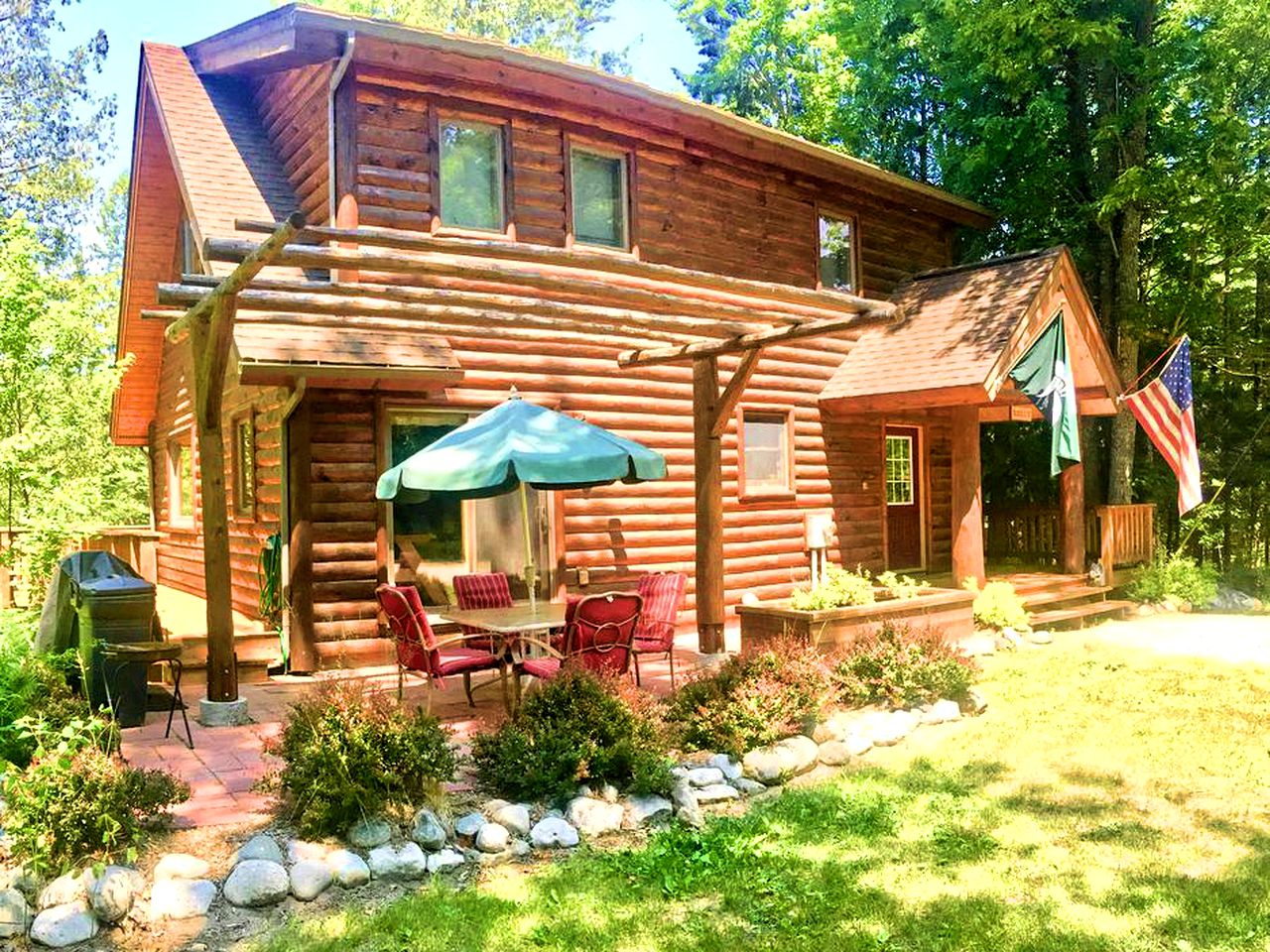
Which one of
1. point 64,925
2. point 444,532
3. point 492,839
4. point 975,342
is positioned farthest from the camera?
point 975,342

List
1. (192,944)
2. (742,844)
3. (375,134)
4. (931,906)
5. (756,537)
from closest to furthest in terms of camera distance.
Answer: (192,944)
(931,906)
(742,844)
(375,134)
(756,537)

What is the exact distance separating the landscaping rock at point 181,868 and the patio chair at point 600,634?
8.20 ft

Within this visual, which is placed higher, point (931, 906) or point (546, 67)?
point (546, 67)

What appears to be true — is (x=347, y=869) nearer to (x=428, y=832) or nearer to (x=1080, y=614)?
(x=428, y=832)

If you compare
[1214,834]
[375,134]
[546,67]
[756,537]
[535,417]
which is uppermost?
[546,67]

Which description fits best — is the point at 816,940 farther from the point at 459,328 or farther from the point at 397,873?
the point at 459,328

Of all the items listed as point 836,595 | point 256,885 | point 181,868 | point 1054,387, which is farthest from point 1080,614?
point 181,868

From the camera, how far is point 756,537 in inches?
480

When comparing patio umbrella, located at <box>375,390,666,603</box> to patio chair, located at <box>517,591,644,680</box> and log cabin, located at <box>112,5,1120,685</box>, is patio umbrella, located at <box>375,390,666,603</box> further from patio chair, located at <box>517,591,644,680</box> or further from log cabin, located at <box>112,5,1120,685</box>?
log cabin, located at <box>112,5,1120,685</box>

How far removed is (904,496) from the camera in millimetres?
15039

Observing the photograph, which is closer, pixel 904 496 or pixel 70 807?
pixel 70 807

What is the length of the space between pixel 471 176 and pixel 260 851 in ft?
23.6

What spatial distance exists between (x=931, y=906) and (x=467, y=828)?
213cm

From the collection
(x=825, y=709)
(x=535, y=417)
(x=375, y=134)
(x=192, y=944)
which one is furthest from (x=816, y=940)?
(x=375, y=134)
